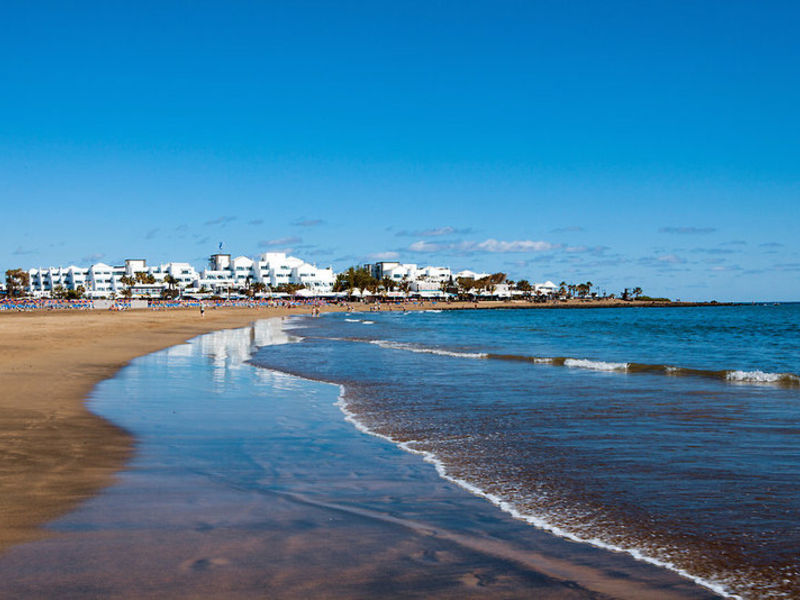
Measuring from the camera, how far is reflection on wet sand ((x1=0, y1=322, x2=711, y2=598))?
153 inches

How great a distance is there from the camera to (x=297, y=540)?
4715mm

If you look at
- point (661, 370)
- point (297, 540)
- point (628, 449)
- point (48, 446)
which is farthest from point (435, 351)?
point (297, 540)

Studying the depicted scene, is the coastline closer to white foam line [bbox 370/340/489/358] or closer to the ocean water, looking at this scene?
the ocean water

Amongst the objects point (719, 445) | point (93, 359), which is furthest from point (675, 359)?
point (93, 359)

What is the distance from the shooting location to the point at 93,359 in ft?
65.1

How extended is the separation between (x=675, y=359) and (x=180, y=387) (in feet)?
57.5

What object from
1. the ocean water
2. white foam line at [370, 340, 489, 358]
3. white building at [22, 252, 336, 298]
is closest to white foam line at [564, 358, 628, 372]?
the ocean water

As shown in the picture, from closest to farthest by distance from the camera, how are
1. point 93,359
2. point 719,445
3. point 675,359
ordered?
point 719,445
point 93,359
point 675,359

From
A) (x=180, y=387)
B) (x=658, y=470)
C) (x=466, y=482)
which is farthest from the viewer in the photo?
(x=180, y=387)

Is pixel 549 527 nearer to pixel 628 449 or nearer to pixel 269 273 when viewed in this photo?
pixel 628 449

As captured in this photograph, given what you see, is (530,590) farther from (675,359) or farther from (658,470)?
(675,359)

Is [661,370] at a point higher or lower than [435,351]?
higher

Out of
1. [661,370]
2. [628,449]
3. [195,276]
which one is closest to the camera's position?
[628,449]

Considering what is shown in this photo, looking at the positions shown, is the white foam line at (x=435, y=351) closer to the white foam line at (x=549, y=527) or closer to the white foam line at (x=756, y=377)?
the white foam line at (x=756, y=377)
